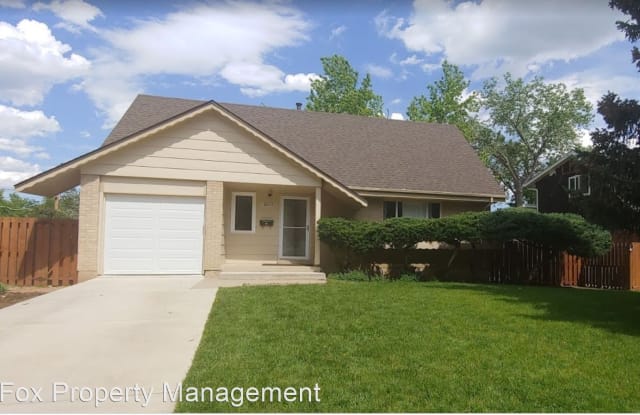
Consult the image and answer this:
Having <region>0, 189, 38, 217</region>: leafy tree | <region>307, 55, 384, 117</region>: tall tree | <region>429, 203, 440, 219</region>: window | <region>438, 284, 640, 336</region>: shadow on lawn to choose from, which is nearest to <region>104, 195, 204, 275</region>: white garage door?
<region>438, 284, 640, 336</region>: shadow on lawn

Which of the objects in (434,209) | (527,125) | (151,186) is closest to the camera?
(151,186)

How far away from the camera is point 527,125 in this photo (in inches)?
1937

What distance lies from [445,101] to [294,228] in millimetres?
26355

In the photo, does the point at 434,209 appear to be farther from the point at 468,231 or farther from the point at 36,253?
the point at 36,253

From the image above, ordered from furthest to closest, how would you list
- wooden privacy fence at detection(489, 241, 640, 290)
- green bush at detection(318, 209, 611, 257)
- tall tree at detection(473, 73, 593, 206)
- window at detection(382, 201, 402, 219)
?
tall tree at detection(473, 73, 593, 206)
window at detection(382, 201, 402, 219)
wooden privacy fence at detection(489, 241, 640, 290)
green bush at detection(318, 209, 611, 257)

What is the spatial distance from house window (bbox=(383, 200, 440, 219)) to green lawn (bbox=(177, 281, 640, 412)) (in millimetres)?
6851

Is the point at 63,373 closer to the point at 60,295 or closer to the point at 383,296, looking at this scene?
the point at 60,295

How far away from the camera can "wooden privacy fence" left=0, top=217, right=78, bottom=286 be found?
12188mm

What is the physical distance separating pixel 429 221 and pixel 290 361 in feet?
30.7

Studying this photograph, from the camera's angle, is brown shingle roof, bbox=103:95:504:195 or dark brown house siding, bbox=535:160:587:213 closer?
brown shingle roof, bbox=103:95:504:195

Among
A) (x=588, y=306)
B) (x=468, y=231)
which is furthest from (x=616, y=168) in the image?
(x=468, y=231)

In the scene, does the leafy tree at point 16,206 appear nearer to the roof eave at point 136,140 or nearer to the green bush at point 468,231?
the roof eave at point 136,140

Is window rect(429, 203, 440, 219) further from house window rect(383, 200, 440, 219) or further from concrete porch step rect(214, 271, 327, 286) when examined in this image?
concrete porch step rect(214, 271, 327, 286)

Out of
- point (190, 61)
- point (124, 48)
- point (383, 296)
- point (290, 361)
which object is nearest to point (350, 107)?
point (190, 61)
